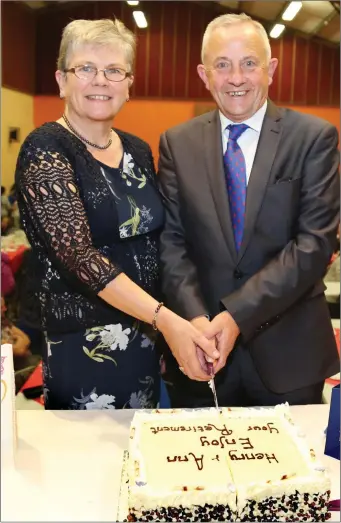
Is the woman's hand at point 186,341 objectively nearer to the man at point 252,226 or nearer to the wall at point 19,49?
the man at point 252,226

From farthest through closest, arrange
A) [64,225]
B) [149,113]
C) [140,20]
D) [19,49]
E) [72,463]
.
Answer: [149,113], [140,20], [19,49], [64,225], [72,463]

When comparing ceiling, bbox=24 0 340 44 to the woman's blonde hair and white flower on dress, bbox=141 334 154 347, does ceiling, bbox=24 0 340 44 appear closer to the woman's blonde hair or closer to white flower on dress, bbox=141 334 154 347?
the woman's blonde hair

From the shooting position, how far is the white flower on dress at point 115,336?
1664mm

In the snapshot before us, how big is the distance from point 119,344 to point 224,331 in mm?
285

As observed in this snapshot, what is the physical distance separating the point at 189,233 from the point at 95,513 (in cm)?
86

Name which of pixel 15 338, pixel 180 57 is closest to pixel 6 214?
pixel 15 338

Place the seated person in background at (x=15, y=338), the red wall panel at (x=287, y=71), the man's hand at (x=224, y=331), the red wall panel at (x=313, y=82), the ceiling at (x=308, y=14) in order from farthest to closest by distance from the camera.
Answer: the red wall panel at (x=313, y=82), the red wall panel at (x=287, y=71), the ceiling at (x=308, y=14), the seated person in background at (x=15, y=338), the man's hand at (x=224, y=331)

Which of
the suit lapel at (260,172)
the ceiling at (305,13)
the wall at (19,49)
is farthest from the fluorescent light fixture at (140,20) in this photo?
the suit lapel at (260,172)

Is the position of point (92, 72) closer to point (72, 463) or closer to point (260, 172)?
point (260, 172)

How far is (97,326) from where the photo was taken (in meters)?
1.65

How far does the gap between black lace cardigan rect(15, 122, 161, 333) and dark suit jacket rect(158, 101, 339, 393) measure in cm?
16

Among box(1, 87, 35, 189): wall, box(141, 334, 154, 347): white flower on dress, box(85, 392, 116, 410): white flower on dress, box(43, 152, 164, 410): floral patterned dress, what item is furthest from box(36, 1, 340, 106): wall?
box(85, 392, 116, 410): white flower on dress

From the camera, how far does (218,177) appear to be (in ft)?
5.61

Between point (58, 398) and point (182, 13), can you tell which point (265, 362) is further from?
point (182, 13)
